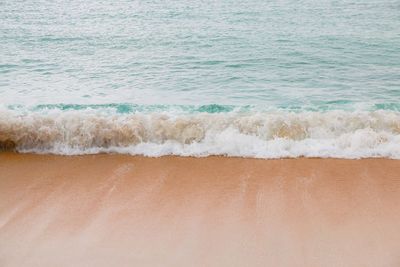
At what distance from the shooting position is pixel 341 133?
6844 mm

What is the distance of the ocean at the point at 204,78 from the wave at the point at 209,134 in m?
0.02

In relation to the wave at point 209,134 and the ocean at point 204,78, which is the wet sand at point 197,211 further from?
the ocean at point 204,78

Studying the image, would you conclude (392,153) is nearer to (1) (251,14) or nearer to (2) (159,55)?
(2) (159,55)

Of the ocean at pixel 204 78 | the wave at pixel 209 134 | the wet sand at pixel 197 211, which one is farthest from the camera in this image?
the ocean at pixel 204 78

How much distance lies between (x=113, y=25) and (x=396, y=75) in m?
9.47

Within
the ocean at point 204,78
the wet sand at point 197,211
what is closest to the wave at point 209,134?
the ocean at point 204,78

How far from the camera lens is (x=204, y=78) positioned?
10.1 meters

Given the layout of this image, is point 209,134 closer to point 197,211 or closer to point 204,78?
point 197,211

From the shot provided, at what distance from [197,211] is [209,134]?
1.95 meters

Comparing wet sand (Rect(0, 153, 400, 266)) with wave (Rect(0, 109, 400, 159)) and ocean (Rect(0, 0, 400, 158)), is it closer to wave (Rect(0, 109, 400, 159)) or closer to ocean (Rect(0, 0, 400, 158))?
wave (Rect(0, 109, 400, 159))

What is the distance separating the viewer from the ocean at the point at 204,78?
6.79 metres

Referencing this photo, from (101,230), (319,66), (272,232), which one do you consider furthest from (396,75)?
(101,230)

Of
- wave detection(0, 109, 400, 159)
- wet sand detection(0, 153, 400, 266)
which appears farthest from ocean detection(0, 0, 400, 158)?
wet sand detection(0, 153, 400, 266)

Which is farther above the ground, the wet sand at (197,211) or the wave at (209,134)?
the wave at (209,134)
